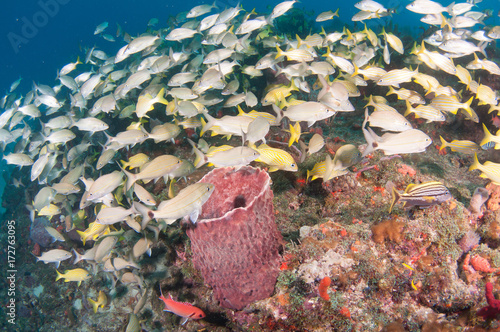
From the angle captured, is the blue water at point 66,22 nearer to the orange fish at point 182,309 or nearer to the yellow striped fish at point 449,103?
the yellow striped fish at point 449,103

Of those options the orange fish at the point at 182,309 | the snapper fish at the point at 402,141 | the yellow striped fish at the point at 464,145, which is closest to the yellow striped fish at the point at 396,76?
the yellow striped fish at the point at 464,145

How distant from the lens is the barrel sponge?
2783mm

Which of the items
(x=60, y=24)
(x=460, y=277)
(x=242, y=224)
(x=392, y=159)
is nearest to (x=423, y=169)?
(x=392, y=159)

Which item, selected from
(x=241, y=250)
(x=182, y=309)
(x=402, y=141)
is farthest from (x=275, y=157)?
(x=182, y=309)

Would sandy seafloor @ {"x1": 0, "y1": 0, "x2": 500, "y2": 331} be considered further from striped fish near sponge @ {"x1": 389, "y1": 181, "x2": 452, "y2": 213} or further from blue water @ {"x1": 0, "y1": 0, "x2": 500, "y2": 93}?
blue water @ {"x1": 0, "y1": 0, "x2": 500, "y2": 93}

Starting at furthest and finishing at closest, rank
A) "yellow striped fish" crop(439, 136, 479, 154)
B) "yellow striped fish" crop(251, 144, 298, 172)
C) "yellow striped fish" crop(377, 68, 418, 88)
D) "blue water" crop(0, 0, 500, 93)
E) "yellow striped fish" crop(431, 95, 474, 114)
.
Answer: "blue water" crop(0, 0, 500, 93) < "yellow striped fish" crop(377, 68, 418, 88) < "yellow striped fish" crop(431, 95, 474, 114) < "yellow striped fish" crop(439, 136, 479, 154) < "yellow striped fish" crop(251, 144, 298, 172)

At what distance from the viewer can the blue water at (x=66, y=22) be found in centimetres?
5056

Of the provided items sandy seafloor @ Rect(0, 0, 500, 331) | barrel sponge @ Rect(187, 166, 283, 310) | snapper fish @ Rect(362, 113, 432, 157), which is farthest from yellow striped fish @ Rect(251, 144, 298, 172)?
snapper fish @ Rect(362, 113, 432, 157)

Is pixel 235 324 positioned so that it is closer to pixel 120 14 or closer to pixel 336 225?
pixel 336 225

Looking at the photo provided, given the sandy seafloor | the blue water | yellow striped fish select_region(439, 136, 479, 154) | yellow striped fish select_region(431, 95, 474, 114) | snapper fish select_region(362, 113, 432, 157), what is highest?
the blue water

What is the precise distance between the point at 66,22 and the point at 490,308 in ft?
318

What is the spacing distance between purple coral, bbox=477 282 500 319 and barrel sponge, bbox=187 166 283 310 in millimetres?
2020

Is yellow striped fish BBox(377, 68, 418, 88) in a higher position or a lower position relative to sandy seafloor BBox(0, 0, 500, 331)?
higher

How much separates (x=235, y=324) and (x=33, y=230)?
867cm
